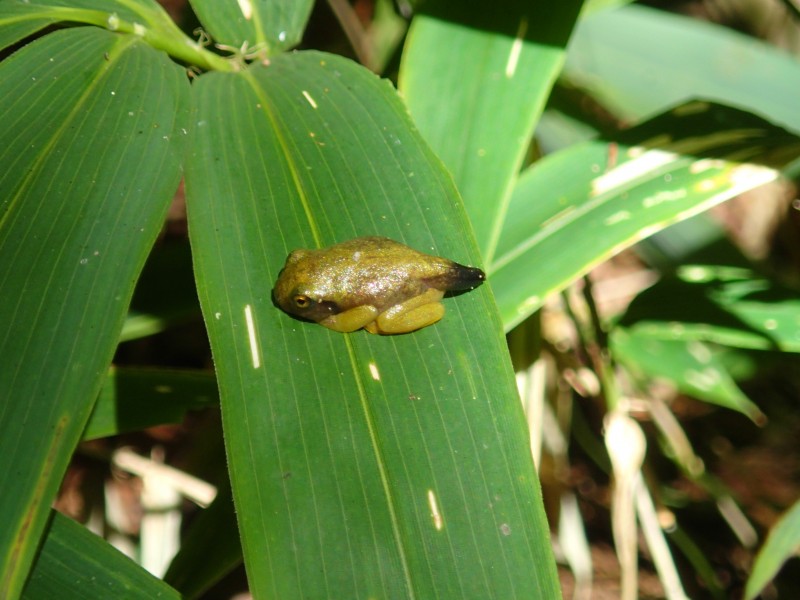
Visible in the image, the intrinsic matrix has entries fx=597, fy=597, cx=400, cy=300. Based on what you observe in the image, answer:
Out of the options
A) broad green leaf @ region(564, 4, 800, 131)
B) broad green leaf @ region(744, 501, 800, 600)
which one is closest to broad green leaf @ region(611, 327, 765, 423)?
broad green leaf @ region(744, 501, 800, 600)

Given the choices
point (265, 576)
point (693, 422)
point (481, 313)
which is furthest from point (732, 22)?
point (265, 576)

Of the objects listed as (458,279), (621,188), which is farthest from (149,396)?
(621,188)

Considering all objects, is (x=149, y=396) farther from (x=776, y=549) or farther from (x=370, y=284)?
(x=776, y=549)

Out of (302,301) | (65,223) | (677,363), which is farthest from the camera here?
(677,363)

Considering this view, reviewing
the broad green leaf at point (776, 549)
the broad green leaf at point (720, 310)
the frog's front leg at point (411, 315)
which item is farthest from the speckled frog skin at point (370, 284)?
the broad green leaf at point (776, 549)

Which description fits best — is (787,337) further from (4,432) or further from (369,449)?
(4,432)

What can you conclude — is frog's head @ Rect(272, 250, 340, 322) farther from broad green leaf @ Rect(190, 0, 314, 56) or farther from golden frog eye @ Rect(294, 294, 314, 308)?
broad green leaf @ Rect(190, 0, 314, 56)
